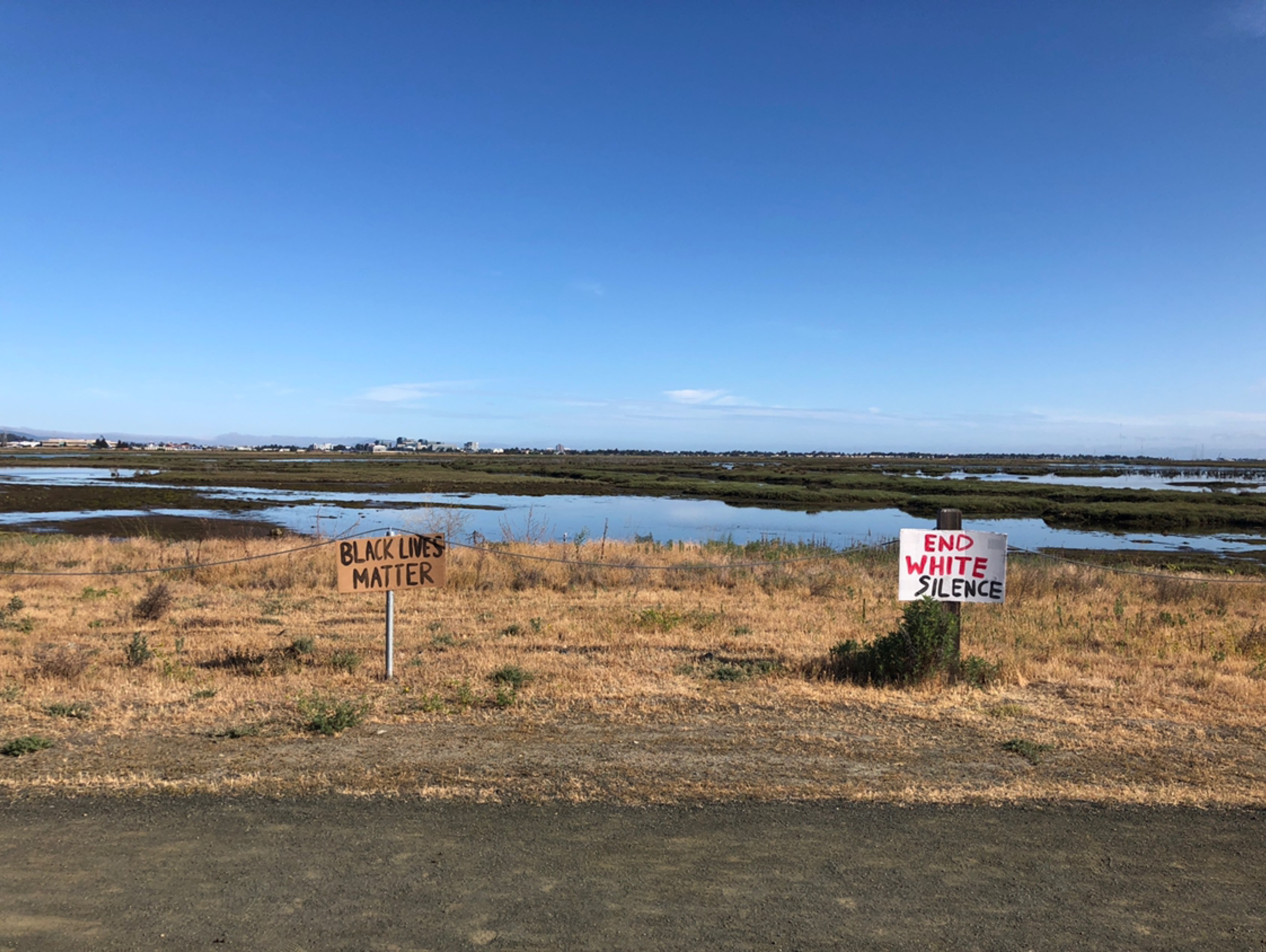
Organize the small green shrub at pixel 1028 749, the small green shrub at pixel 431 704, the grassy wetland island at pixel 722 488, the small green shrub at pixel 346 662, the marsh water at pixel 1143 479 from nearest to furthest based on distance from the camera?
the small green shrub at pixel 1028 749 → the small green shrub at pixel 431 704 → the small green shrub at pixel 346 662 → the grassy wetland island at pixel 722 488 → the marsh water at pixel 1143 479

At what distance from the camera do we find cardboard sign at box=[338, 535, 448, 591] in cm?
872

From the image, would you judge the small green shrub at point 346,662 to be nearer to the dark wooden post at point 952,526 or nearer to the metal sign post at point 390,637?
the metal sign post at point 390,637

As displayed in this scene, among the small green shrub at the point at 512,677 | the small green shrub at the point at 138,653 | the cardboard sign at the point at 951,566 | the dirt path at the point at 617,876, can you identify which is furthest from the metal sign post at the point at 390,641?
the cardboard sign at the point at 951,566

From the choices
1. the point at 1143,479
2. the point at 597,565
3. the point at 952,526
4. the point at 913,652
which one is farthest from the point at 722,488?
the point at 913,652

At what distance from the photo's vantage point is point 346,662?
9141 mm

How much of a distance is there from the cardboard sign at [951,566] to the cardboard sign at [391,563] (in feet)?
16.2

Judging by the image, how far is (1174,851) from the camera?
15.8 feet

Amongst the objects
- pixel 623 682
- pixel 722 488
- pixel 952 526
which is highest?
pixel 952 526

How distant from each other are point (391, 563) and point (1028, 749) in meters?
6.20

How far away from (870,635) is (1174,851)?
650 cm

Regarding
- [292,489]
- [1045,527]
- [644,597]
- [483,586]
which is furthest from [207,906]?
[292,489]

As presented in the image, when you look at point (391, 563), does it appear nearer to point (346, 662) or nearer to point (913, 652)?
point (346, 662)

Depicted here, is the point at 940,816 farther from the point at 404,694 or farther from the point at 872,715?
the point at 404,694

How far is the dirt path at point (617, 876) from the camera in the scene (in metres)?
3.89
